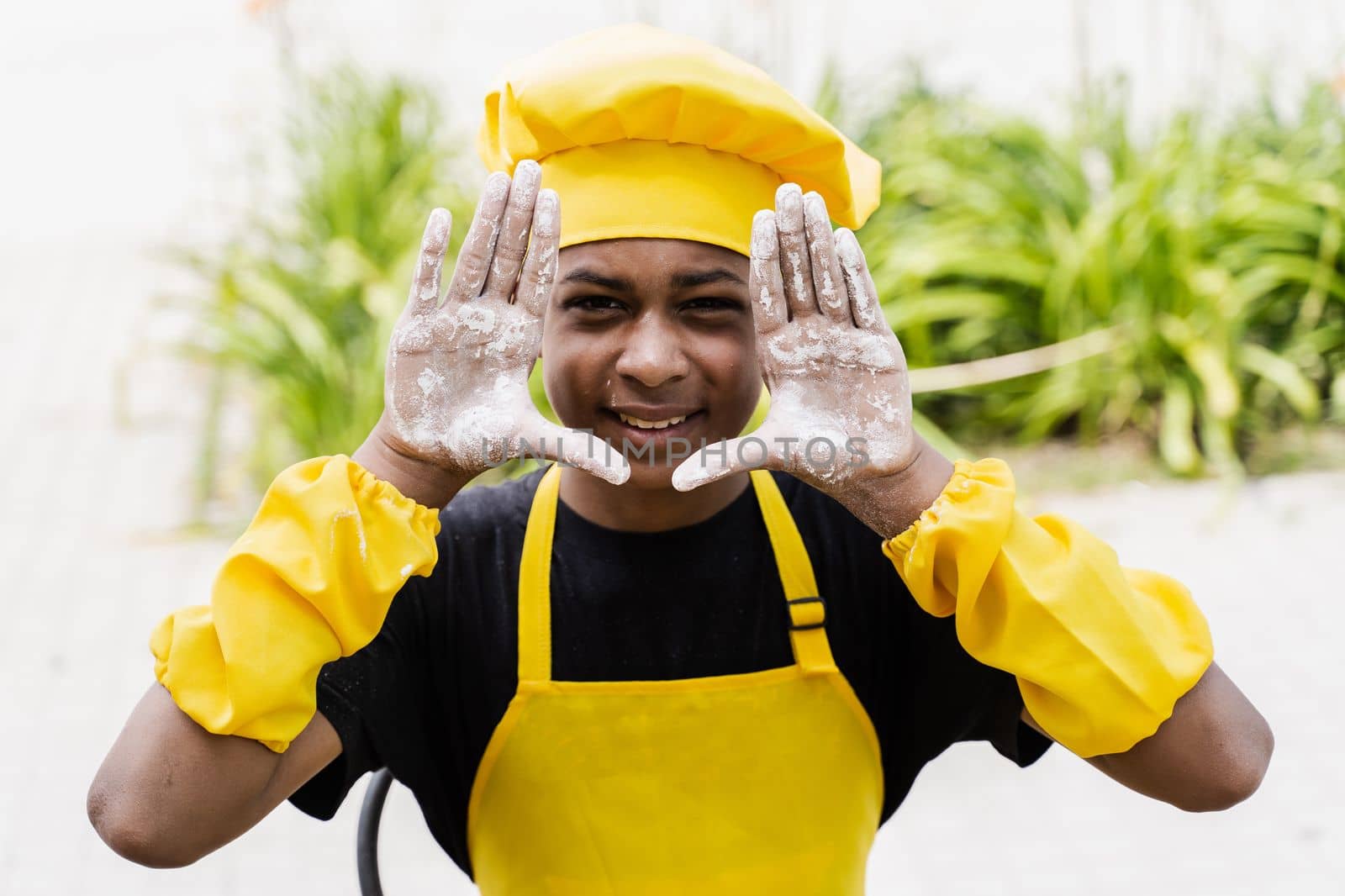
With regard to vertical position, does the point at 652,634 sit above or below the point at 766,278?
below

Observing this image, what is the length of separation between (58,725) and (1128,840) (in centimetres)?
266

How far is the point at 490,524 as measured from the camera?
1686 millimetres

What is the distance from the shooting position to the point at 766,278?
1468 millimetres

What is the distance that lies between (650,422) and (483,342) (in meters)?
0.22

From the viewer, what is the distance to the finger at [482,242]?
57.1 inches

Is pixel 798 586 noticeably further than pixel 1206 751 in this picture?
Yes

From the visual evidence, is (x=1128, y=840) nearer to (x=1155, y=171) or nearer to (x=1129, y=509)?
(x=1129, y=509)

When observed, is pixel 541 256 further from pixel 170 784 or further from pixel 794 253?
pixel 170 784

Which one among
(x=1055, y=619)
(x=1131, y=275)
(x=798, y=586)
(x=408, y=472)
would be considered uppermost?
(x=1131, y=275)

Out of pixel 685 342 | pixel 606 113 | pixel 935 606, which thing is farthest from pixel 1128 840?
pixel 606 113

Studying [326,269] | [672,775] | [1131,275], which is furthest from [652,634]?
[326,269]

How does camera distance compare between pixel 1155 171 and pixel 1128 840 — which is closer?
pixel 1128 840

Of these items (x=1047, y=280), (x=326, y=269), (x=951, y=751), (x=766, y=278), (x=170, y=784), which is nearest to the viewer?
(x=170, y=784)

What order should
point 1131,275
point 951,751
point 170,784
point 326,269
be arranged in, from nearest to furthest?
point 170,784
point 951,751
point 1131,275
point 326,269
